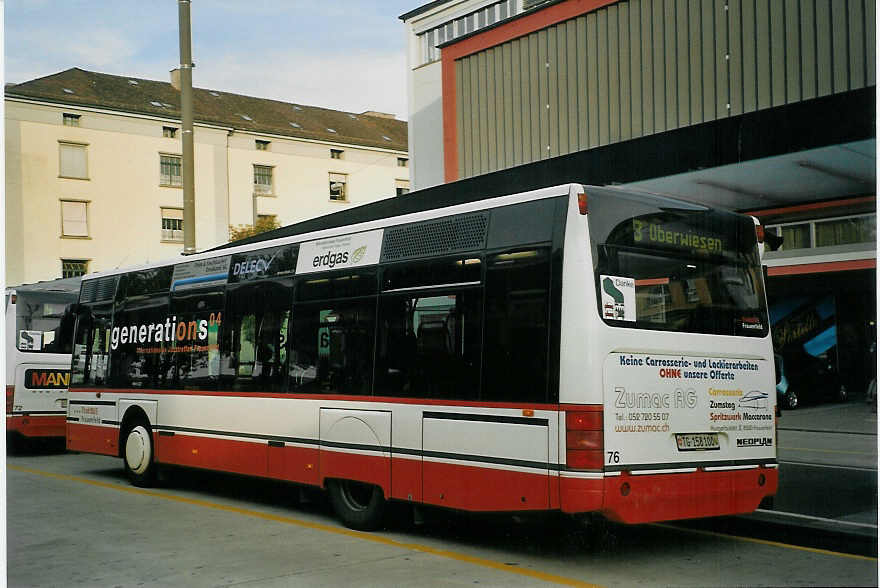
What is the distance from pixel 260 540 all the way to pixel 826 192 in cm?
694

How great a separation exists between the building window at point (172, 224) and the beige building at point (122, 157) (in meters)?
0.02

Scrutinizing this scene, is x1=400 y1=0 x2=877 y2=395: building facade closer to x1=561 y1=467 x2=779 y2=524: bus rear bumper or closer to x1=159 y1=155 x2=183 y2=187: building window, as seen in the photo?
x1=561 y1=467 x2=779 y2=524: bus rear bumper

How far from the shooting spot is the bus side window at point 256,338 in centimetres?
1081

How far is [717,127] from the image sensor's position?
1154 cm

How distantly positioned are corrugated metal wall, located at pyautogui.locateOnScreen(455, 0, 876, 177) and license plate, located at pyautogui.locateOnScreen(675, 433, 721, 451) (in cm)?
474

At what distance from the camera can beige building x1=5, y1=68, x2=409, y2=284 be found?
1162 cm

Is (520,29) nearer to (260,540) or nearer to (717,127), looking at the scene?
(717,127)

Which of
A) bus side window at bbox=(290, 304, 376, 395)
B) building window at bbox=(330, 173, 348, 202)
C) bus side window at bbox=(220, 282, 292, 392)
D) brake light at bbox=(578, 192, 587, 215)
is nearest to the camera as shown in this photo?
brake light at bbox=(578, 192, 587, 215)

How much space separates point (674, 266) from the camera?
26.5 feet

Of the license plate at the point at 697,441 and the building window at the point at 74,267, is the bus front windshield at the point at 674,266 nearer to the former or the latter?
the license plate at the point at 697,441

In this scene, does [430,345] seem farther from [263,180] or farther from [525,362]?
[263,180]

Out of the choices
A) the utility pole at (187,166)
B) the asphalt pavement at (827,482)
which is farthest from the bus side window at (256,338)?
the asphalt pavement at (827,482)

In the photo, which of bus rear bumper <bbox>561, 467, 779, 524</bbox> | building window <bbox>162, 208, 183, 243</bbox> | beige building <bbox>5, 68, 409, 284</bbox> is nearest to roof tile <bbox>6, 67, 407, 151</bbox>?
beige building <bbox>5, 68, 409, 284</bbox>

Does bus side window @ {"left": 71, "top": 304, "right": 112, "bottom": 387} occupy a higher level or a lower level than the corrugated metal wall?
lower
